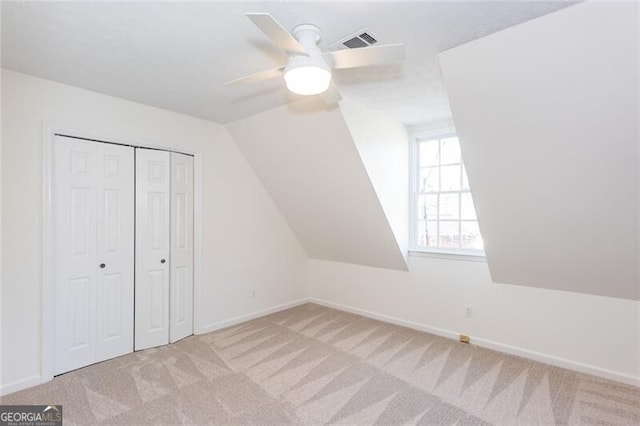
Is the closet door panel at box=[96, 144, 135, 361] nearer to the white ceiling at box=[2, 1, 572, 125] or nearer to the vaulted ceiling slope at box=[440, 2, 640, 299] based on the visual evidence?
the white ceiling at box=[2, 1, 572, 125]

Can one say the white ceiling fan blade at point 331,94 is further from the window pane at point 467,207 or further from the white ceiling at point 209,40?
the window pane at point 467,207

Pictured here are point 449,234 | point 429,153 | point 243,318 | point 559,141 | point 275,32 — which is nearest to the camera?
point 275,32

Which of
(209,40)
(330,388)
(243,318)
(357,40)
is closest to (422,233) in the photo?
(330,388)

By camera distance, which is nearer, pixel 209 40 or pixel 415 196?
pixel 209 40

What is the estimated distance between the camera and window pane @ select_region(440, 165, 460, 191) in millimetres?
3738

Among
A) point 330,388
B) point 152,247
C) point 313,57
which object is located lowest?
point 330,388

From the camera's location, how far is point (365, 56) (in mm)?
1775

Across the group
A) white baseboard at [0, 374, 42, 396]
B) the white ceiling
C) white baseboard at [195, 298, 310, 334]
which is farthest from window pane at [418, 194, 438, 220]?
white baseboard at [0, 374, 42, 396]

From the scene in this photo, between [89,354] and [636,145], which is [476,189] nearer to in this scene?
[636,145]

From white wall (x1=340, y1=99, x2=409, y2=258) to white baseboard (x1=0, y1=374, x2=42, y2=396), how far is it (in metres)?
3.39

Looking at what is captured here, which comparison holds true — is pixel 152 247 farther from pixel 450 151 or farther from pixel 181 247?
pixel 450 151

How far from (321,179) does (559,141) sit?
7.34 feet

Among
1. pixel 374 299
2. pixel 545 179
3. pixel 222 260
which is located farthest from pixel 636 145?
pixel 222 260

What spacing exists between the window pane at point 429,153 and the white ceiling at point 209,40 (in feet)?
2.97
